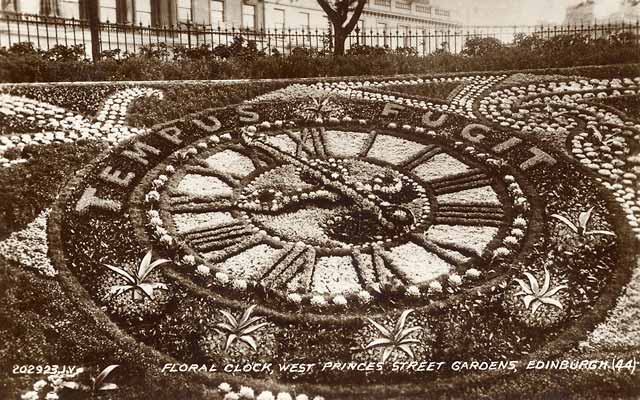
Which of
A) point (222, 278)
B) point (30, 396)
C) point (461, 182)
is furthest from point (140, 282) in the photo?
point (461, 182)

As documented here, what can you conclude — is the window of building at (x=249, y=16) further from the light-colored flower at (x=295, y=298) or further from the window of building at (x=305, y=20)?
the light-colored flower at (x=295, y=298)

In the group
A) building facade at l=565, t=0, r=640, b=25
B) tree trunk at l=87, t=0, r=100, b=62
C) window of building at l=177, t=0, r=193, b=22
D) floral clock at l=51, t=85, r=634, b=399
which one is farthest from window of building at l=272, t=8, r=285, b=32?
floral clock at l=51, t=85, r=634, b=399

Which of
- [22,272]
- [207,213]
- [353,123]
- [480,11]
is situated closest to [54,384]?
[22,272]

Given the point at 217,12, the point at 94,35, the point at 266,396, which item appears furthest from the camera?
the point at 217,12

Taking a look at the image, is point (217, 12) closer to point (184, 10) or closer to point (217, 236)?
point (184, 10)

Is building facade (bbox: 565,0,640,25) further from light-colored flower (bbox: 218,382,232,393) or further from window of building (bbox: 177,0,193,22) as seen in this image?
window of building (bbox: 177,0,193,22)

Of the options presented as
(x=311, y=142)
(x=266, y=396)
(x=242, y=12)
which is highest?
(x=242, y=12)
